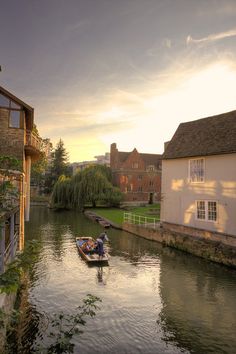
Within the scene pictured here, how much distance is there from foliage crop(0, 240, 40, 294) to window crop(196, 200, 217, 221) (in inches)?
749

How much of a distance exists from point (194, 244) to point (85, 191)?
31821 mm

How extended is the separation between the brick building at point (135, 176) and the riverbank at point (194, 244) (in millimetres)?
33241

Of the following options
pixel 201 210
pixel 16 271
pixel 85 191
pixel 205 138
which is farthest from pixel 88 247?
pixel 85 191

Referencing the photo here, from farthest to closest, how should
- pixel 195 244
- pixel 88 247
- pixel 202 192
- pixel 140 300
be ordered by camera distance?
1. pixel 202 192
2. pixel 195 244
3. pixel 88 247
4. pixel 140 300

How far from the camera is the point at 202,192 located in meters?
23.3

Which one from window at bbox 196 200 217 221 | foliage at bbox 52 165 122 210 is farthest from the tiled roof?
foliage at bbox 52 165 122 210

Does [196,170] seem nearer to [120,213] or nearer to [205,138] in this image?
[205,138]

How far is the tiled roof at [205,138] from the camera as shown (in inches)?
863

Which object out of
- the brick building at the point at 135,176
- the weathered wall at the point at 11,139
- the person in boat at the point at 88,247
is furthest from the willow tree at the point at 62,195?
the weathered wall at the point at 11,139

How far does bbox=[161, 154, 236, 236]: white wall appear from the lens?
20.8 meters

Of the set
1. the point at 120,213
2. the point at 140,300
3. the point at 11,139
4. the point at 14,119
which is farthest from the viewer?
the point at 120,213

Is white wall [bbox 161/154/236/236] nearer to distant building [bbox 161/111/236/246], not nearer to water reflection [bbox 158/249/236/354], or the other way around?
distant building [bbox 161/111/236/246]

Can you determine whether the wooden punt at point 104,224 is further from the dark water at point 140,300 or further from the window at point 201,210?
the window at point 201,210

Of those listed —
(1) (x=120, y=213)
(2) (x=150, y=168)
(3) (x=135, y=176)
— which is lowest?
(1) (x=120, y=213)
